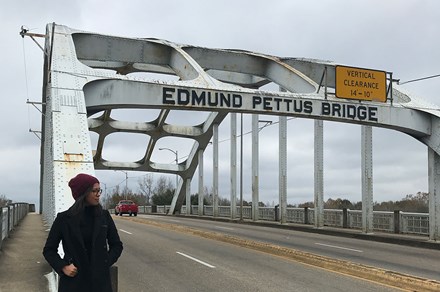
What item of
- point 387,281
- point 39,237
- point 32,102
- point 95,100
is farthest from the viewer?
point 32,102

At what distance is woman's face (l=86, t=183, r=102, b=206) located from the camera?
4.23m

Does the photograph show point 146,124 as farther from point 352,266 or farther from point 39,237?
point 352,266

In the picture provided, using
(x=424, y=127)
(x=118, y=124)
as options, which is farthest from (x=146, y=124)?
(x=424, y=127)

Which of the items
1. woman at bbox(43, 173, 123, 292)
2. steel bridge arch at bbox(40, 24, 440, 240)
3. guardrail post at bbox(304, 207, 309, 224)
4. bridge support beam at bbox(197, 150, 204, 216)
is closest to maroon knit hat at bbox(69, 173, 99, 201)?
woman at bbox(43, 173, 123, 292)

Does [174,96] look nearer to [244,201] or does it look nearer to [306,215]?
[306,215]

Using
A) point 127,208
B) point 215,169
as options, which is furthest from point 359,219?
point 127,208

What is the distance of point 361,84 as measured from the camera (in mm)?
20016

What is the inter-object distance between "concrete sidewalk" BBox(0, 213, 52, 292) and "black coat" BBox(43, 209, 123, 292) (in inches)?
231

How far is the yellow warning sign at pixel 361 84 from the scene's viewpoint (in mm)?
19484

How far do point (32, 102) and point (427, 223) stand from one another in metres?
22.8

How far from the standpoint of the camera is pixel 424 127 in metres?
20.8

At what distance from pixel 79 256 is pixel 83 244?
0.33 feet

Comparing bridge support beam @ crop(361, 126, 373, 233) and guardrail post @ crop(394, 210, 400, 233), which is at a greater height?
bridge support beam @ crop(361, 126, 373, 233)

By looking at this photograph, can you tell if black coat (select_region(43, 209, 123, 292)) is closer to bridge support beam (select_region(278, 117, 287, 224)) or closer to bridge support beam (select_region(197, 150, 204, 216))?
bridge support beam (select_region(278, 117, 287, 224))
